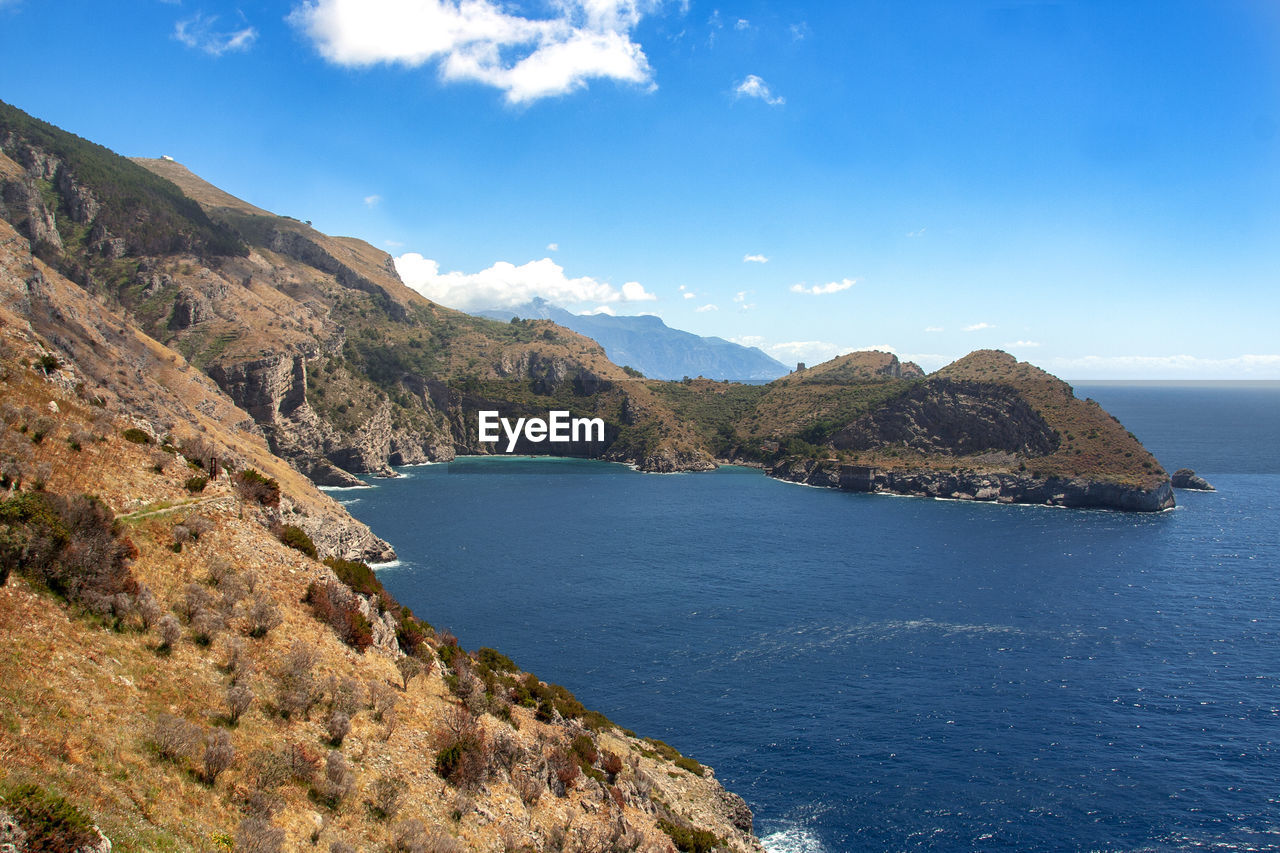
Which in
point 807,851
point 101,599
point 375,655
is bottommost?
point 807,851

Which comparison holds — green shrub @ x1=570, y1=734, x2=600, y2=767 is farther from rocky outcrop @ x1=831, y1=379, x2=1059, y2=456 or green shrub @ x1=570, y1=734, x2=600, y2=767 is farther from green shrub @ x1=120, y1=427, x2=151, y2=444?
rocky outcrop @ x1=831, y1=379, x2=1059, y2=456

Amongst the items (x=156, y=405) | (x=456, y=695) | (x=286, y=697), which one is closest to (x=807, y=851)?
(x=456, y=695)

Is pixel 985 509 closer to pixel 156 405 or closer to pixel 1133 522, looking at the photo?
pixel 1133 522

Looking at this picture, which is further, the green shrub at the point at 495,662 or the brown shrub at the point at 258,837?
the green shrub at the point at 495,662

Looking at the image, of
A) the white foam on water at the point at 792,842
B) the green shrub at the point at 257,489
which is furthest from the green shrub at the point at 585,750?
the green shrub at the point at 257,489

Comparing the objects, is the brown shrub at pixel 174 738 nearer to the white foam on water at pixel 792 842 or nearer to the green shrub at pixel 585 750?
the green shrub at pixel 585 750

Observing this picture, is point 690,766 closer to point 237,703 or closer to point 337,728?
point 337,728

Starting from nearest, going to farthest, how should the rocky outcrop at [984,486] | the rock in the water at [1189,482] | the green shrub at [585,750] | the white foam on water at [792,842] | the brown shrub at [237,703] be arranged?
the brown shrub at [237,703] → the green shrub at [585,750] → the white foam on water at [792,842] → the rocky outcrop at [984,486] → the rock in the water at [1189,482]
